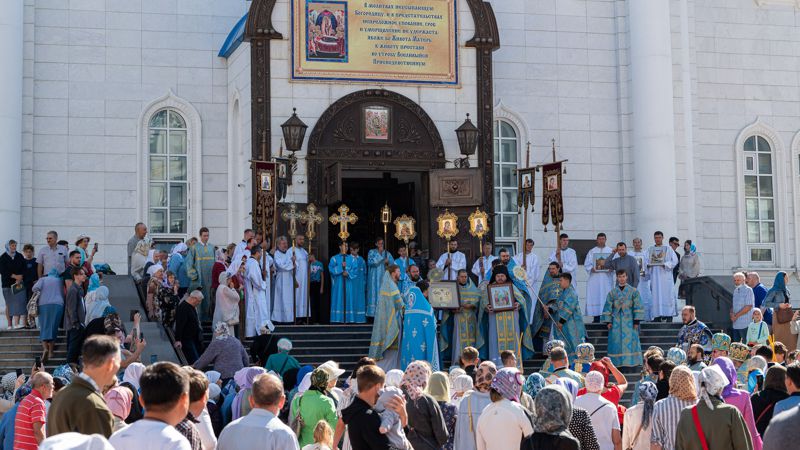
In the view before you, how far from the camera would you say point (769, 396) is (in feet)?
33.4

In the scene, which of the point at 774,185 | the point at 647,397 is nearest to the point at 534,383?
the point at 647,397

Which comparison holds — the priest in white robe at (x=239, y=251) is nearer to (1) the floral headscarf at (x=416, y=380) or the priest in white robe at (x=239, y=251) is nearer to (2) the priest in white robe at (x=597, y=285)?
(2) the priest in white robe at (x=597, y=285)

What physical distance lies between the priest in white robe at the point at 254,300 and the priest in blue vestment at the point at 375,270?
228 cm

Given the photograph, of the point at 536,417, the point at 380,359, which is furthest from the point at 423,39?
the point at 536,417

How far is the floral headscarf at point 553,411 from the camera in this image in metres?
Result: 7.74

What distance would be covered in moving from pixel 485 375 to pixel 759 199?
18901mm

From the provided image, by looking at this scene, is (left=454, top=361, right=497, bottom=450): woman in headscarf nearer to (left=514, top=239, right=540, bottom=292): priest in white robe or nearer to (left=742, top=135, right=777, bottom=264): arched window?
(left=514, top=239, right=540, bottom=292): priest in white robe

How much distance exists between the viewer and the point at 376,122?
22969mm

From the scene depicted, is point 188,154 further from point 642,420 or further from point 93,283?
point 642,420

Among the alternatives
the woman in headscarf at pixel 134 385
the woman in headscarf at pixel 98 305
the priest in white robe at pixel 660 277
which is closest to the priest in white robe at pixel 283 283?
the woman in headscarf at pixel 98 305

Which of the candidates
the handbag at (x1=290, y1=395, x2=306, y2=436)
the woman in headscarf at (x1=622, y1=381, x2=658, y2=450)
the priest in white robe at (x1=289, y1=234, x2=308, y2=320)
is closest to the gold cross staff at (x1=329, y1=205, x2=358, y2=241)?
the priest in white robe at (x1=289, y1=234, x2=308, y2=320)

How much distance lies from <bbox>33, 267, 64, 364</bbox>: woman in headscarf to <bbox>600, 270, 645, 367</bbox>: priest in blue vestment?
7.85 metres

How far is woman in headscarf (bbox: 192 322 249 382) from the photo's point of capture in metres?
15.1

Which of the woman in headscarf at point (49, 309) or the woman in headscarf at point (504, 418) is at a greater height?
the woman in headscarf at point (49, 309)
